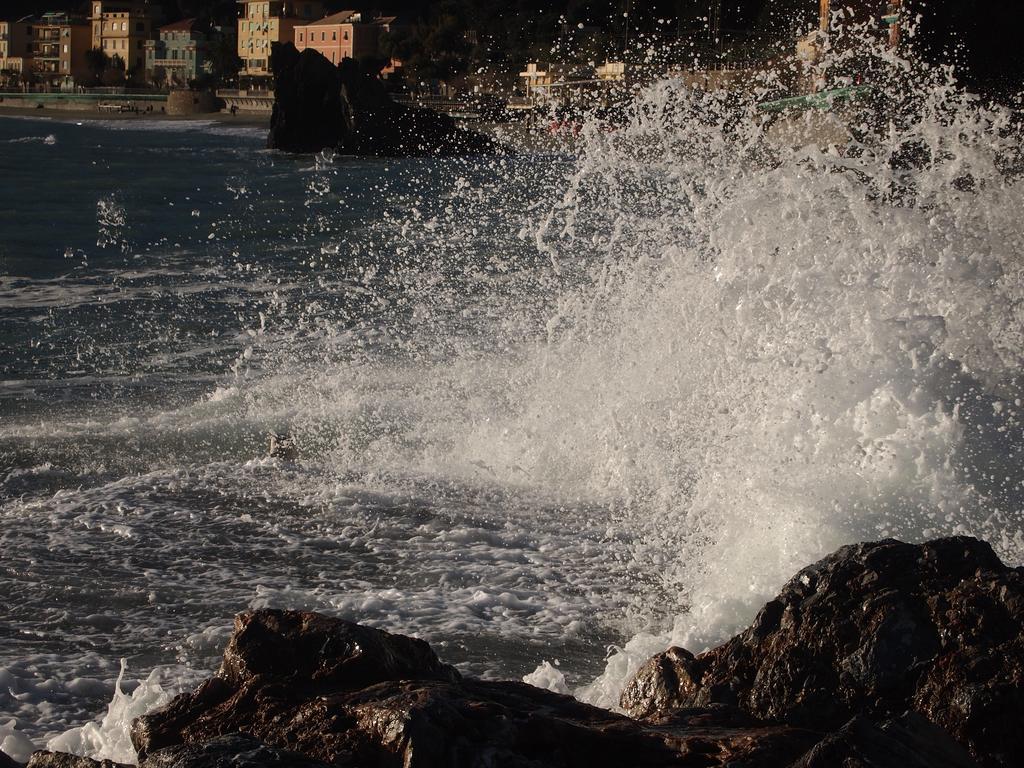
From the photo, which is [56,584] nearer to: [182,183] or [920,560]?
[920,560]

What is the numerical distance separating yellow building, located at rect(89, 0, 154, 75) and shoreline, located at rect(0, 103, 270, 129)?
86.3 feet

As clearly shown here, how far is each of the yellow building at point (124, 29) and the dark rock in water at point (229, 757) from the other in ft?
478

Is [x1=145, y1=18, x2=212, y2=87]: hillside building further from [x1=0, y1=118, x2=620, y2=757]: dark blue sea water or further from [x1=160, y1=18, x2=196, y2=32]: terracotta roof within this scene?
[x1=0, y1=118, x2=620, y2=757]: dark blue sea water

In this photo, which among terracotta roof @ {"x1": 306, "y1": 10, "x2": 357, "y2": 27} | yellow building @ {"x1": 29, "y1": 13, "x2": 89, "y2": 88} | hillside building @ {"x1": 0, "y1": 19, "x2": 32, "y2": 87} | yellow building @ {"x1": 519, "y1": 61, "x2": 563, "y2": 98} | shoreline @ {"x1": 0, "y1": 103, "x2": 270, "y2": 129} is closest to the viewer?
yellow building @ {"x1": 519, "y1": 61, "x2": 563, "y2": 98}

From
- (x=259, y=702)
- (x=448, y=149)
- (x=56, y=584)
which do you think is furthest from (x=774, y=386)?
(x=448, y=149)

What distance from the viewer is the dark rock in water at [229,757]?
10.6 feet

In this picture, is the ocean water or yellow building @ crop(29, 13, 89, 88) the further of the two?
yellow building @ crop(29, 13, 89, 88)

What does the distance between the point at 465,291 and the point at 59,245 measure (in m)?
8.47

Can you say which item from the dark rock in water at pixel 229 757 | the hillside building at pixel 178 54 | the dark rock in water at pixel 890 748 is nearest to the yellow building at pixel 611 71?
the dark rock in water at pixel 890 748

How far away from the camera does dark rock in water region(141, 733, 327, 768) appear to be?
10.6ft

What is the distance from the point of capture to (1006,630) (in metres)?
4.07

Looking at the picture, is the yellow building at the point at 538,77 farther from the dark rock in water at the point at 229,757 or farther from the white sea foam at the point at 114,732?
the dark rock in water at the point at 229,757

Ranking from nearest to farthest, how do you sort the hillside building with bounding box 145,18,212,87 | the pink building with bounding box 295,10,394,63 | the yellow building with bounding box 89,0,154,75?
1. the pink building with bounding box 295,10,394,63
2. the hillside building with bounding box 145,18,212,87
3. the yellow building with bounding box 89,0,154,75

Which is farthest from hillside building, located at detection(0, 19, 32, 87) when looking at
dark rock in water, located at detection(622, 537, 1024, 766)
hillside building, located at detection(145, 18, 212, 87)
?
dark rock in water, located at detection(622, 537, 1024, 766)
